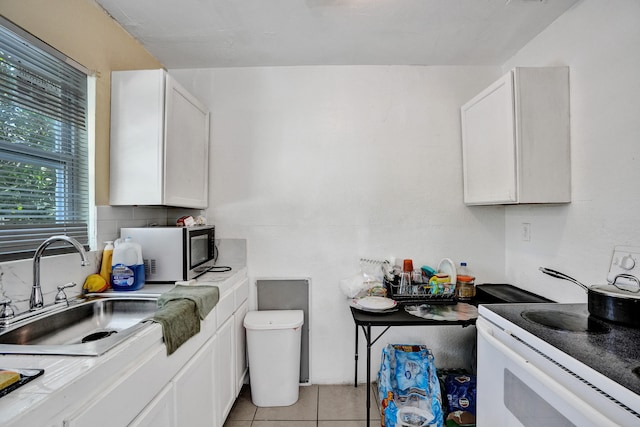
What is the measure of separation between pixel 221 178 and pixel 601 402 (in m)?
2.29

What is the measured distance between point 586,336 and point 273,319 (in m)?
1.63

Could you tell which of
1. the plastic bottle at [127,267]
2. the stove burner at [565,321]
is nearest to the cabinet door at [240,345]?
the plastic bottle at [127,267]

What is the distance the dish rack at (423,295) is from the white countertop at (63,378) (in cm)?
147

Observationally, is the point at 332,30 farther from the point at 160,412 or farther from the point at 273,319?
the point at 160,412

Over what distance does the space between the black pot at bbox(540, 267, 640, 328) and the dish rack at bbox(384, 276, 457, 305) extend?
86 cm

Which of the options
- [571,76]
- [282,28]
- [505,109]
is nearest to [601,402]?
[505,109]

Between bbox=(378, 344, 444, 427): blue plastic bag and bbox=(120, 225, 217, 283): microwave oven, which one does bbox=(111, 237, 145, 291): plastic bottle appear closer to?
bbox=(120, 225, 217, 283): microwave oven

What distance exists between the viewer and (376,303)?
1916mm

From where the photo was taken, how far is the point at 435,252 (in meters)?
2.35

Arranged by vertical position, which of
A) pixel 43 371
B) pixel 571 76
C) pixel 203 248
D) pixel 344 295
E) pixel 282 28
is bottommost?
pixel 344 295

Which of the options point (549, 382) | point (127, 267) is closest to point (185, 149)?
point (127, 267)

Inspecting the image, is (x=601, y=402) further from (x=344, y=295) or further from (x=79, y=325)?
(x=79, y=325)

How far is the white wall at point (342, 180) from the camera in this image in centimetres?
235

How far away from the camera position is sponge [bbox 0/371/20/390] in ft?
2.30
